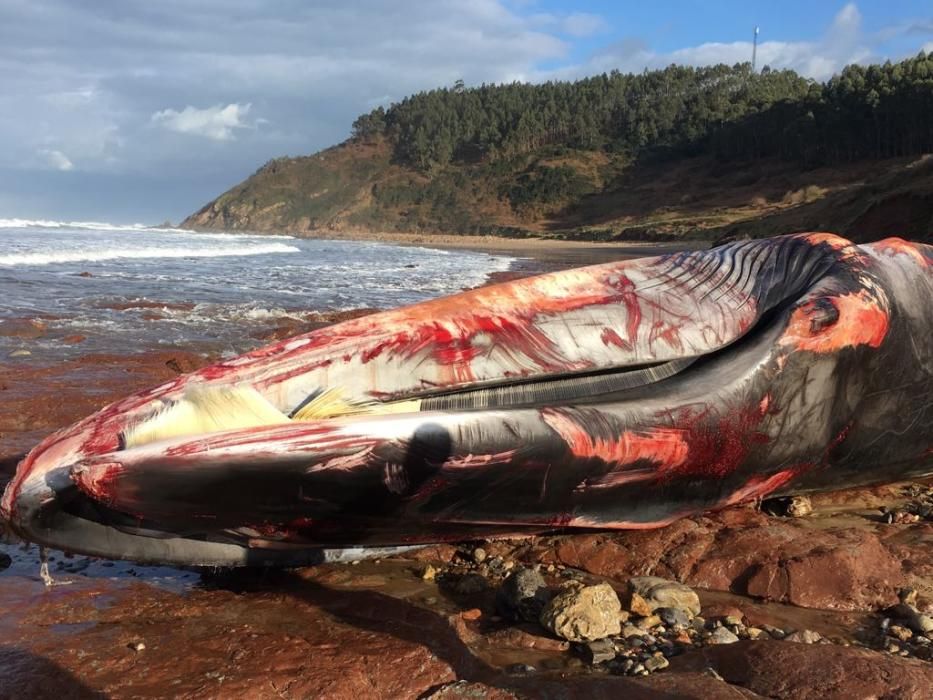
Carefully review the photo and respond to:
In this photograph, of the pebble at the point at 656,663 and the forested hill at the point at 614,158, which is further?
the forested hill at the point at 614,158

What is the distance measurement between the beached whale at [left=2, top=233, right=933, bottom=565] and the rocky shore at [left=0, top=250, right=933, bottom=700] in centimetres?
19

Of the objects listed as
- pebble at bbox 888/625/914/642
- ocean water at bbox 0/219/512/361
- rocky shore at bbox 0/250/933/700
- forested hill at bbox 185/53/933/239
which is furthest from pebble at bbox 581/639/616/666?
forested hill at bbox 185/53/933/239

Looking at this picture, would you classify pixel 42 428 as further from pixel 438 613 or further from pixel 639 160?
pixel 639 160

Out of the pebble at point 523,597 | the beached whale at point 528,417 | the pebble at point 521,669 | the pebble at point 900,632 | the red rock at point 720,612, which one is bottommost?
the pebble at point 900,632

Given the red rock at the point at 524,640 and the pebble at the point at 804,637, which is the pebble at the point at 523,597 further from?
the pebble at the point at 804,637

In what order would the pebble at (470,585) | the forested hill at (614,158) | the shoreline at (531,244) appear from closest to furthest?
the pebble at (470,585) → the shoreline at (531,244) → the forested hill at (614,158)

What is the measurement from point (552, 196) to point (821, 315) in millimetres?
85847

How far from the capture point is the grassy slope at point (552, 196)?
52.5 meters

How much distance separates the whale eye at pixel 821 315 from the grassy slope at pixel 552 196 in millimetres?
15479

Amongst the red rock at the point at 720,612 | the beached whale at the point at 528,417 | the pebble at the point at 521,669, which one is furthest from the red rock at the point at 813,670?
the beached whale at the point at 528,417

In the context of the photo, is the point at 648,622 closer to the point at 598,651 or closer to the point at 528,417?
the point at 598,651

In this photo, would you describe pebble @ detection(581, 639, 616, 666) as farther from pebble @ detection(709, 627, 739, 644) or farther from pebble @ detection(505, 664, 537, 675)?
pebble @ detection(709, 627, 739, 644)

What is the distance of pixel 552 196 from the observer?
8631 centimetres

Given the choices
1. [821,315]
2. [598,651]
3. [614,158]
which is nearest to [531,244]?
[614,158]
